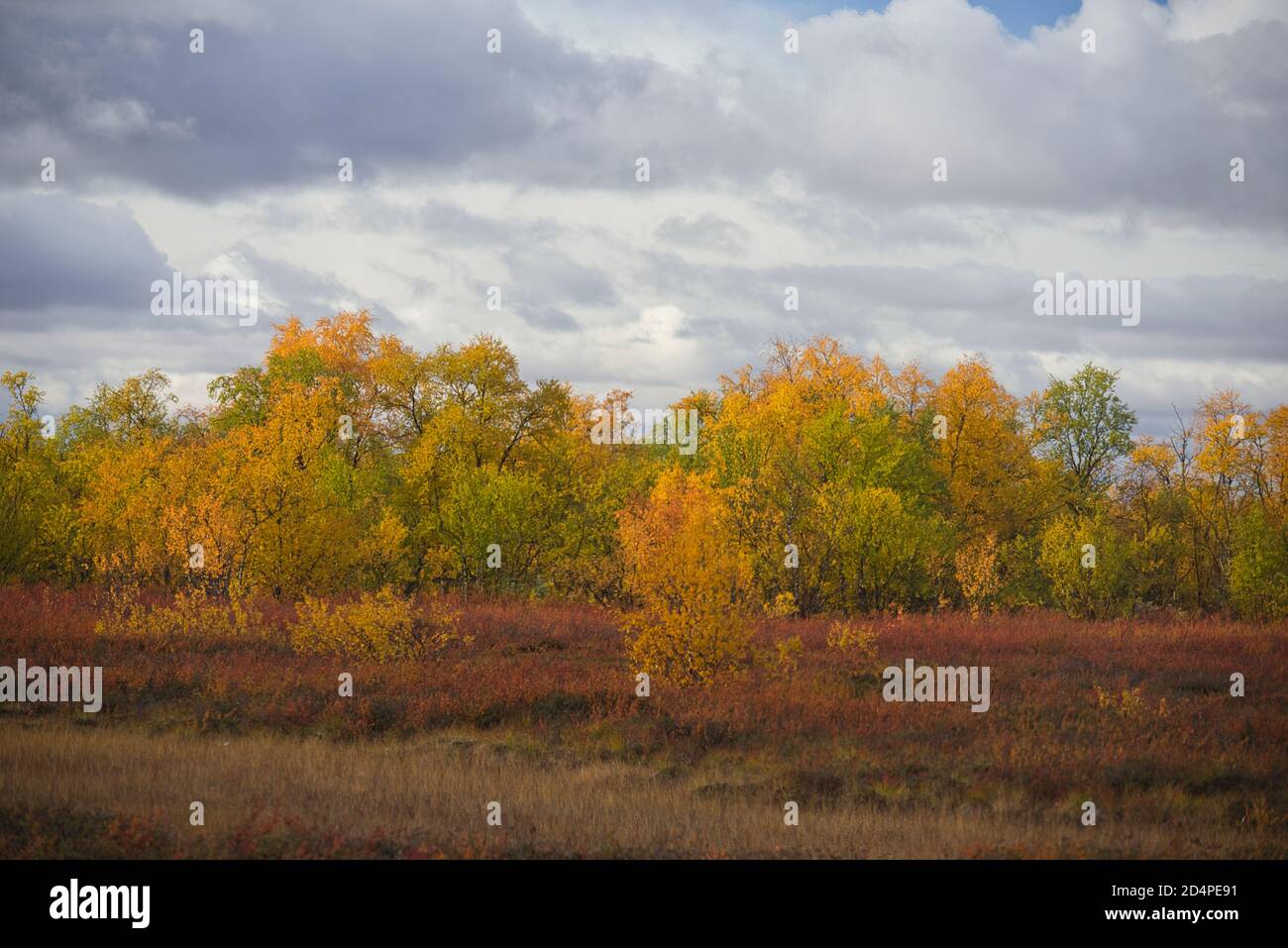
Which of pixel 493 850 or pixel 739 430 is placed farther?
pixel 739 430

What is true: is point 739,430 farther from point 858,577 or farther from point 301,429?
point 301,429

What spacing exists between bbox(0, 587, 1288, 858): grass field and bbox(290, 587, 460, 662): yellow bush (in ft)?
2.16

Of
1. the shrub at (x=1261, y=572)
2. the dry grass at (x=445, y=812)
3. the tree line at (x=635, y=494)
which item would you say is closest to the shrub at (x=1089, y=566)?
the tree line at (x=635, y=494)

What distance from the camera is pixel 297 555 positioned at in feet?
109

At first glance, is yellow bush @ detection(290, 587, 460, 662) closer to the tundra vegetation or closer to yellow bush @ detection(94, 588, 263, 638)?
the tundra vegetation

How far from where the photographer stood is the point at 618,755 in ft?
55.6

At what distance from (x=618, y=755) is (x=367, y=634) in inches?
324

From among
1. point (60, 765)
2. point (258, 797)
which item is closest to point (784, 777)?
point (258, 797)

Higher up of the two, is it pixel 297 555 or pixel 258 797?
pixel 297 555

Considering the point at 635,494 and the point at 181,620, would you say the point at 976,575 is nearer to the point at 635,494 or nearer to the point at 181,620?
the point at 635,494

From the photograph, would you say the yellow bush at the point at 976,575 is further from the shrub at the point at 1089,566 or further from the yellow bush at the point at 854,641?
the yellow bush at the point at 854,641

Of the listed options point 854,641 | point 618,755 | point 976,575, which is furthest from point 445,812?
point 976,575
